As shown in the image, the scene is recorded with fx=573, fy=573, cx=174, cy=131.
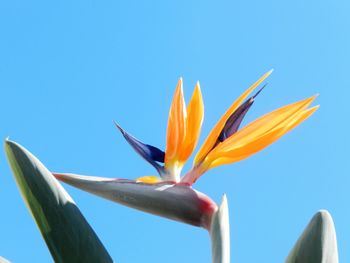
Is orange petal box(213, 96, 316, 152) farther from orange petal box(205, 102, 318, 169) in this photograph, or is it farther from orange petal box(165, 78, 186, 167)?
orange petal box(165, 78, 186, 167)

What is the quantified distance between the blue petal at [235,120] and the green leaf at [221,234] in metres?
0.20

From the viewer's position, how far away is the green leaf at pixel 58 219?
2.74ft

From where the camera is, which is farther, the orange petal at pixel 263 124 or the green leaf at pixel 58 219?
the orange petal at pixel 263 124

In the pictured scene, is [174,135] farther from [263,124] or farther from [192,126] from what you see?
[263,124]

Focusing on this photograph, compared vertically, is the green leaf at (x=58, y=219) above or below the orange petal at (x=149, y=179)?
below

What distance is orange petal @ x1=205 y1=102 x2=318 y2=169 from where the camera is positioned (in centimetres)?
96

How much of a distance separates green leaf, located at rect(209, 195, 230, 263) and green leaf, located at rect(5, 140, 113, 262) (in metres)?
0.16

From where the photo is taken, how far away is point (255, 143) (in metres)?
0.97

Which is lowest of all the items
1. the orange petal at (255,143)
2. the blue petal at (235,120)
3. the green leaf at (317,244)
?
the green leaf at (317,244)

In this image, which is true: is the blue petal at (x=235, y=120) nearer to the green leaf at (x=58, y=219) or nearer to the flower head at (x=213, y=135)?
the flower head at (x=213, y=135)

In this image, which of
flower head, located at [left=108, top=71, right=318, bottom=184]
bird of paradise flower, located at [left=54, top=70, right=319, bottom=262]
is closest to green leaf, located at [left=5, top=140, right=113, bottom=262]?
bird of paradise flower, located at [left=54, top=70, right=319, bottom=262]

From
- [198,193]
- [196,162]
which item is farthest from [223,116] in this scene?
[198,193]

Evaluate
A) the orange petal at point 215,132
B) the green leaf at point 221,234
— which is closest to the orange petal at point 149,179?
the orange petal at point 215,132

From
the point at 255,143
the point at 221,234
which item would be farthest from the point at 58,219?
the point at 255,143
